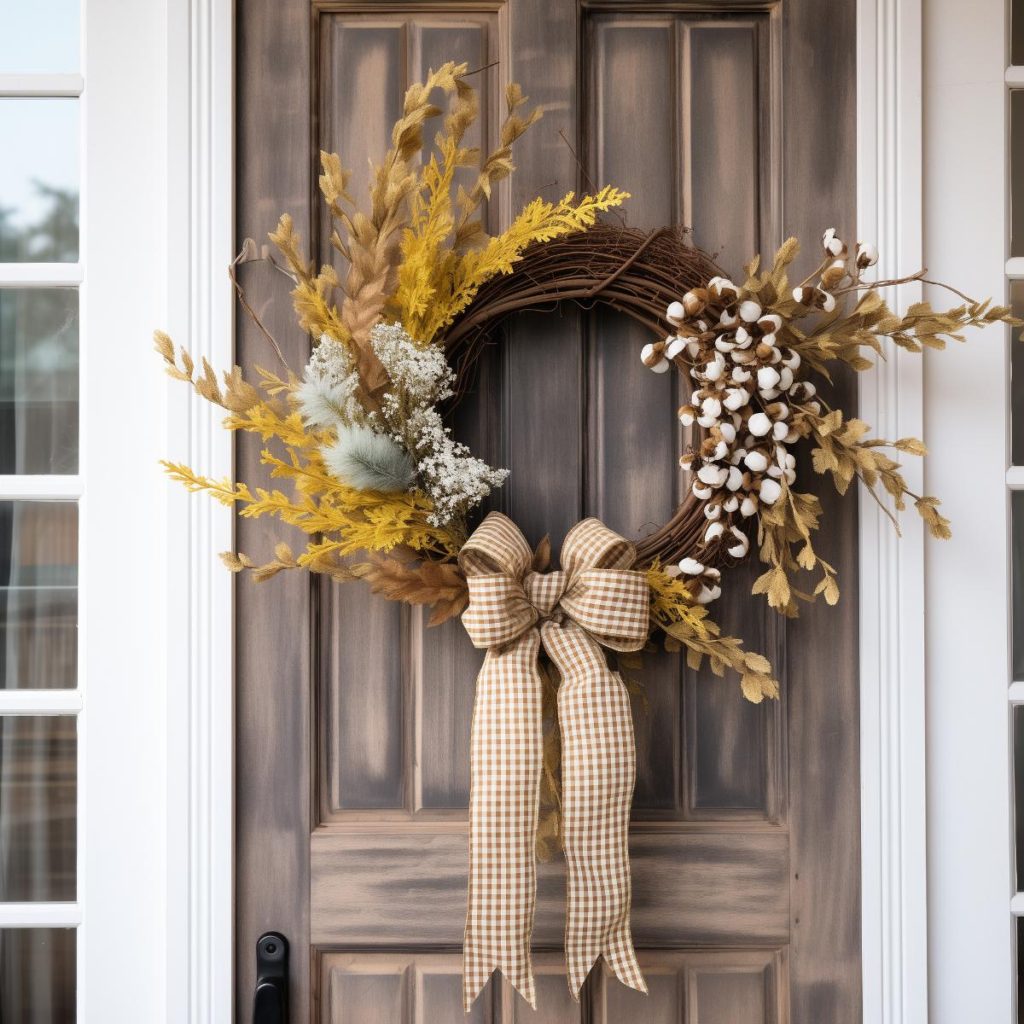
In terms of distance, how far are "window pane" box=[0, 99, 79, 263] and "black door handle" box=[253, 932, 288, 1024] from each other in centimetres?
108

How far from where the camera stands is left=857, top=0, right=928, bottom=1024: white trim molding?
1.17 meters

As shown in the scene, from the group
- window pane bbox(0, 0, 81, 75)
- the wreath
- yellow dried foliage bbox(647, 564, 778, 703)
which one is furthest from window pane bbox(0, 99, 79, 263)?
yellow dried foliage bbox(647, 564, 778, 703)

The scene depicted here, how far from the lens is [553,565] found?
1.19 metres

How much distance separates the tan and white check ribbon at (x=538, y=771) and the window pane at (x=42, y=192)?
825mm

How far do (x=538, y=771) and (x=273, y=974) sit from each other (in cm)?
53

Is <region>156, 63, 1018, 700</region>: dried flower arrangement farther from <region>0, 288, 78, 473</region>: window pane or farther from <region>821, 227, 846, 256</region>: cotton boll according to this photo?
<region>0, 288, 78, 473</region>: window pane

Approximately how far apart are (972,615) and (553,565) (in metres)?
0.64

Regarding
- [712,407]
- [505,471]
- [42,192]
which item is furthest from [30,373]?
[712,407]

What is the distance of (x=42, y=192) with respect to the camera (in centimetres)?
124

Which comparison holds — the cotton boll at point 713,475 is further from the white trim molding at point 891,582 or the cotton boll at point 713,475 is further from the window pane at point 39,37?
the window pane at point 39,37

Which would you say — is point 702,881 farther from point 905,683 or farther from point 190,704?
point 190,704

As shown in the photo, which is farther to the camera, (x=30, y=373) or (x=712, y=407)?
(x=30, y=373)

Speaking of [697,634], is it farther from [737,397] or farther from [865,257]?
[865,257]

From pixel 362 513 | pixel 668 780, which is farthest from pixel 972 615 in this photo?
pixel 362 513
